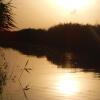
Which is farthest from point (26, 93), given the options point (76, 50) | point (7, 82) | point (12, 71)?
point (76, 50)

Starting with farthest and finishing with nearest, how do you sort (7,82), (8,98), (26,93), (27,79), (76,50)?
(76,50), (27,79), (7,82), (26,93), (8,98)

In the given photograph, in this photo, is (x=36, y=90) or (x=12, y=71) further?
(x=12, y=71)

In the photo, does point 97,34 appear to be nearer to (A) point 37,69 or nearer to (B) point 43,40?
(B) point 43,40

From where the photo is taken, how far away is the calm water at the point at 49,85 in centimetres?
966

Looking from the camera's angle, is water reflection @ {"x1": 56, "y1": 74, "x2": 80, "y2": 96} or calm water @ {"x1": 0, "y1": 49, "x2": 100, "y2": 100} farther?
water reflection @ {"x1": 56, "y1": 74, "x2": 80, "y2": 96}

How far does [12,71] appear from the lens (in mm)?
12602

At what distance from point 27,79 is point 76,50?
13.2 metres

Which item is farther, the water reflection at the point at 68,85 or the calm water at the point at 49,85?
the water reflection at the point at 68,85

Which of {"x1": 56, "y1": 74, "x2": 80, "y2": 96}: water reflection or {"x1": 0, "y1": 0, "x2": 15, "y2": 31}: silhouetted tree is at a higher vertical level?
{"x1": 0, "y1": 0, "x2": 15, "y2": 31}: silhouetted tree

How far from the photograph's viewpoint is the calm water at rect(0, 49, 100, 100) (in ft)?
31.7

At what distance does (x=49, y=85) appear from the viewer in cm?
1105

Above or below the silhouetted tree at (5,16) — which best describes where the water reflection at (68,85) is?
below

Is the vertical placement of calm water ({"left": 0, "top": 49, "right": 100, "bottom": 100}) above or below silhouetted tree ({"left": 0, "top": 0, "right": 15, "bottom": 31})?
below

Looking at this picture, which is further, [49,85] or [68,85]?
[68,85]
